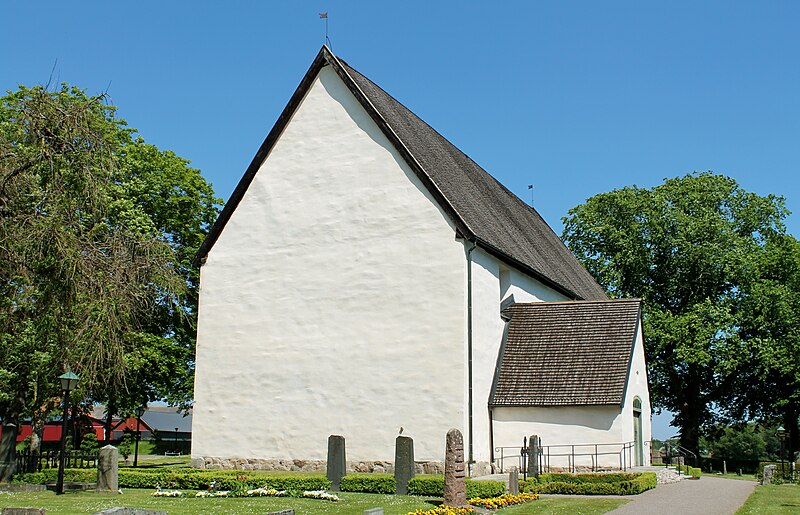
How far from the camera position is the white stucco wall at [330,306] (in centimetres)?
2220

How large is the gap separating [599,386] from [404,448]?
642 centimetres

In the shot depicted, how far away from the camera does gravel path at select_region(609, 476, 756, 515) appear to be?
16.3 metres

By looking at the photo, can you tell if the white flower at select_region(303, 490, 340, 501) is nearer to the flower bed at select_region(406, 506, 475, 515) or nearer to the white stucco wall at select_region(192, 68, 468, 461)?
the flower bed at select_region(406, 506, 475, 515)

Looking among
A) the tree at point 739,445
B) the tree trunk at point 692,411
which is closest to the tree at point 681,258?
the tree trunk at point 692,411

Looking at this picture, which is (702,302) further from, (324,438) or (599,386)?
(324,438)

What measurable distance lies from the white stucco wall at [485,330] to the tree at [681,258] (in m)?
18.2

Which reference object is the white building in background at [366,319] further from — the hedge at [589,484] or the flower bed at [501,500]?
the flower bed at [501,500]

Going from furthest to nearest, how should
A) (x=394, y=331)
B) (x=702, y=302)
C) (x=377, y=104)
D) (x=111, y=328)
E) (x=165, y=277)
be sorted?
(x=702, y=302) → (x=377, y=104) → (x=394, y=331) → (x=165, y=277) → (x=111, y=328)

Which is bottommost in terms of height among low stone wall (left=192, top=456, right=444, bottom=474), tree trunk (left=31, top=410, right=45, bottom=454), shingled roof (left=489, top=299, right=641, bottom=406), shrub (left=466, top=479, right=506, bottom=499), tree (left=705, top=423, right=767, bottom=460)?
tree (left=705, top=423, right=767, bottom=460)

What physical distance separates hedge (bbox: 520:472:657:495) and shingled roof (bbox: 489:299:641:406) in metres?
2.31

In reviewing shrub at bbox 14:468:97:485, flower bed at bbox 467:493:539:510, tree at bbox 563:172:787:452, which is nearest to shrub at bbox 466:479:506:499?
flower bed at bbox 467:493:539:510

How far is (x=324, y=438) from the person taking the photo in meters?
22.7

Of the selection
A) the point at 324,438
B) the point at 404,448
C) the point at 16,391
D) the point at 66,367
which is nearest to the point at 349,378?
the point at 324,438

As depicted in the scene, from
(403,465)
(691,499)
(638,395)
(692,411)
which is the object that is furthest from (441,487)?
(692,411)
